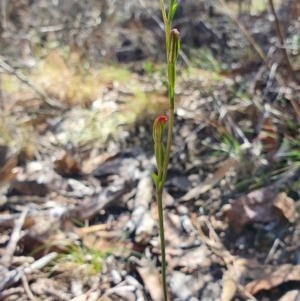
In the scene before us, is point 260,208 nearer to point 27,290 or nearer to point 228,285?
point 228,285

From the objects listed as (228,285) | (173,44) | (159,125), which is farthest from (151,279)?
(173,44)

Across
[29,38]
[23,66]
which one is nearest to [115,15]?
[29,38]

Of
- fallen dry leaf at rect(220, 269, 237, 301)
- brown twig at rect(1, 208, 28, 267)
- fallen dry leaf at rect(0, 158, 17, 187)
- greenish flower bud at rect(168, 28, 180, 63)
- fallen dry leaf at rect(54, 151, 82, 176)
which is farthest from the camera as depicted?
fallen dry leaf at rect(54, 151, 82, 176)

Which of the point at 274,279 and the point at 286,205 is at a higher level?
the point at 286,205

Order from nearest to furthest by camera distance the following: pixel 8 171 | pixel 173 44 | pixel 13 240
Result: pixel 173 44, pixel 13 240, pixel 8 171

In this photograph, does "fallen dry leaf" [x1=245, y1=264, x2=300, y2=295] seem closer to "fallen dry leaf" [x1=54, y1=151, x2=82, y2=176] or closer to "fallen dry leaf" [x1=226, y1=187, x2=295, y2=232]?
"fallen dry leaf" [x1=226, y1=187, x2=295, y2=232]

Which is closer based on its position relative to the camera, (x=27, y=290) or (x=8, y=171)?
(x=27, y=290)

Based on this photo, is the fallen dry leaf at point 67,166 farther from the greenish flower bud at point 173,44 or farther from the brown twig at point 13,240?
the greenish flower bud at point 173,44

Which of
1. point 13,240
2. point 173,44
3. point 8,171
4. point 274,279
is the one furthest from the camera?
point 8,171

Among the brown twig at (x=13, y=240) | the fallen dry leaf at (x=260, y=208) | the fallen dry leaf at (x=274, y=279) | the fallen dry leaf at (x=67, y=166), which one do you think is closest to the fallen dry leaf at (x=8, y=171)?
the fallen dry leaf at (x=67, y=166)

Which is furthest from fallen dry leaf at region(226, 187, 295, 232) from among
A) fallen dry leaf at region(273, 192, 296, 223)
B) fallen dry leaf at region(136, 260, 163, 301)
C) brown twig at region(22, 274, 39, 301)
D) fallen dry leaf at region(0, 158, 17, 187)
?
fallen dry leaf at region(0, 158, 17, 187)

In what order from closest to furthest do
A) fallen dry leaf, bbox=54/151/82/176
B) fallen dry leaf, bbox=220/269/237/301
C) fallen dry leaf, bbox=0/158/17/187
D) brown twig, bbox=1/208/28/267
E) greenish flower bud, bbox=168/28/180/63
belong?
1. greenish flower bud, bbox=168/28/180/63
2. fallen dry leaf, bbox=220/269/237/301
3. brown twig, bbox=1/208/28/267
4. fallen dry leaf, bbox=0/158/17/187
5. fallen dry leaf, bbox=54/151/82/176

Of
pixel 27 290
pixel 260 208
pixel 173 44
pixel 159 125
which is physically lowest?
pixel 27 290

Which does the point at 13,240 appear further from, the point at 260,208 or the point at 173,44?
the point at 173,44
